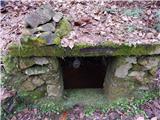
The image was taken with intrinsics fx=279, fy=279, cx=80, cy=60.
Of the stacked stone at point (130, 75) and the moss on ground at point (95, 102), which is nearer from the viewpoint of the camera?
the stacked stone at point (130, 75)

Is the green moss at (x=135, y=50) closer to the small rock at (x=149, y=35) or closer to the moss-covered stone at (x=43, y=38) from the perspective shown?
A: the small rock at (x=149, y=35)

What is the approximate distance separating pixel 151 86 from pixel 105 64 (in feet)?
2.73

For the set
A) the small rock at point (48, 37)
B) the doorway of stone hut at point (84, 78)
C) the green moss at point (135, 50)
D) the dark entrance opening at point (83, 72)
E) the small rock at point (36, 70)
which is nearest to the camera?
the small rock at point (48, 37)

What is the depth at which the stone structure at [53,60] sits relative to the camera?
290 cm

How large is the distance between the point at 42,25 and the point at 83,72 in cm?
127

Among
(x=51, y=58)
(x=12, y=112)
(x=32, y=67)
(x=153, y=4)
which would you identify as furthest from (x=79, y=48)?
(x=153, y=4)

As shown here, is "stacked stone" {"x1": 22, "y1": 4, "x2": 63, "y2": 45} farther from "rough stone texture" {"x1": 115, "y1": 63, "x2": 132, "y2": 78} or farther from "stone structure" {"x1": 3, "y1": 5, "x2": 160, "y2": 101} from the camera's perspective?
"rough stone texture" {"x1": 115, "y1": 63, "x2": 132, "y2": 78}

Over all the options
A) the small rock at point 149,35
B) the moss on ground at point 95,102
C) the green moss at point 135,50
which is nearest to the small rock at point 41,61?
the moss on ground at point 95,102

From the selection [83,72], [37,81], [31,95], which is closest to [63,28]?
[37,81]

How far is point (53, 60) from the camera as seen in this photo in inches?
120

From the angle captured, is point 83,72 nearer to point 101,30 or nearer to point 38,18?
point 101,30

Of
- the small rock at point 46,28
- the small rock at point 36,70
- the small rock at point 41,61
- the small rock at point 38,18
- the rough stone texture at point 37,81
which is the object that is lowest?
the rough stone texture at point 37,81

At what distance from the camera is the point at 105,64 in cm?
399

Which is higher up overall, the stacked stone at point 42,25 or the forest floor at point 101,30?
the stacked stone at point 42,25
